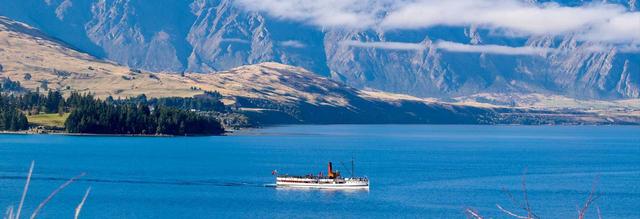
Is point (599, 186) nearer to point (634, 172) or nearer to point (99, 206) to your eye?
point (634, 172)

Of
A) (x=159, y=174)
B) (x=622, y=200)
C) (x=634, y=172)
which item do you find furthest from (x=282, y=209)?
(x=634, y=172)

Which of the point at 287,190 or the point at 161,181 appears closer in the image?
the point at 287,190

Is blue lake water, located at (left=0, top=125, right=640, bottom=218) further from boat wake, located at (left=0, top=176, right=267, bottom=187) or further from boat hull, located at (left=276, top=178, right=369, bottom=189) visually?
boat hull, located at (left=276, top=178, right=369, bottom=189)

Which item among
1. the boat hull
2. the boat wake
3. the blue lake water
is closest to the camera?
the blue lake water

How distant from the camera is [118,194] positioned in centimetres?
12706

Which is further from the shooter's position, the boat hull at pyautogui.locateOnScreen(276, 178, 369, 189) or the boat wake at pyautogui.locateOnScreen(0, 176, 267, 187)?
the boat wake at pyautogui.locateOnScreen(0, 176, 267, 187)

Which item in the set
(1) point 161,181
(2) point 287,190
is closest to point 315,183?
(2) point 287,190

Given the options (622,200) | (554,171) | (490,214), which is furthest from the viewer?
(554,171)

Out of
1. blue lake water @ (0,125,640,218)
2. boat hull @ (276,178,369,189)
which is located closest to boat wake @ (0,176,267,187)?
blue lake water @ (0,125,640,218)

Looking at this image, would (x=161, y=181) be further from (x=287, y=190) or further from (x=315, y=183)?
(x=315, y=183)

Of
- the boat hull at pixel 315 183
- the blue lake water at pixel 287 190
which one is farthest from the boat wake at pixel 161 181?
Answer: the boat hull at pixel 315 183

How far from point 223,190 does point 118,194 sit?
14919mm

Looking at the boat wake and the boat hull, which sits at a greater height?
the boat hull

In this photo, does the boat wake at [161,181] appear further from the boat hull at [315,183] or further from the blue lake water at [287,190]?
the boat hull at [315,183]
